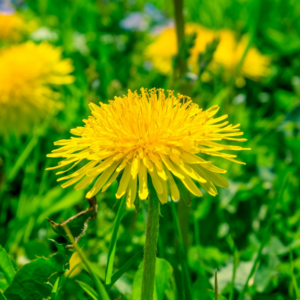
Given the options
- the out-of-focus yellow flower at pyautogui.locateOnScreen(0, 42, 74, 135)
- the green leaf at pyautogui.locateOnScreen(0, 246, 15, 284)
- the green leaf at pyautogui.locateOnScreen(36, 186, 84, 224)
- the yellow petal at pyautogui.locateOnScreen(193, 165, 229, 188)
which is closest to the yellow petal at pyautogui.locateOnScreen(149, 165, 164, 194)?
the yellow petal at pyautogui.locateOnScreen(193, 165, 229, 188)

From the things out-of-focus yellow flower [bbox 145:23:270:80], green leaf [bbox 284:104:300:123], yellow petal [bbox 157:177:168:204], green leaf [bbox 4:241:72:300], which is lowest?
green leaf [bbox 4:241:72:300]

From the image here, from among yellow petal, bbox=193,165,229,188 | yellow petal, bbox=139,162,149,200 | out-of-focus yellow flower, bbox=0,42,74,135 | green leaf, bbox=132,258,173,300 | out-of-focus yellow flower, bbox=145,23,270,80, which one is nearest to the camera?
yellow petal, bbox=139,162,149,200

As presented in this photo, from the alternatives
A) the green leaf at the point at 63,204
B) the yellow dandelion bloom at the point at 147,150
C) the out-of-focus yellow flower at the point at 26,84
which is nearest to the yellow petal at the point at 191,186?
the yellow dandelion bloom at the point at 147,150

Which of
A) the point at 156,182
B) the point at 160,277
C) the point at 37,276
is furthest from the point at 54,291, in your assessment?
the point at 156,182

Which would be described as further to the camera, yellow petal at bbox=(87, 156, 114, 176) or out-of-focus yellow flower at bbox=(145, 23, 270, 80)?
out-of-focus yellow flower at bbox=(145, 23, 270, 80)

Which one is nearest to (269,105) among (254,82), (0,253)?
(254,82)

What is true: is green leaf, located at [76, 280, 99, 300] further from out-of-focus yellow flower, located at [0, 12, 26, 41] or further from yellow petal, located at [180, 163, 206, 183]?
out-of-focus yellow flower, located at [0, 12, 26, 41]

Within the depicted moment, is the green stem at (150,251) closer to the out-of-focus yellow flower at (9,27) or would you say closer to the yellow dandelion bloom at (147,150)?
the yellow dandelion bloom at (147,150)
